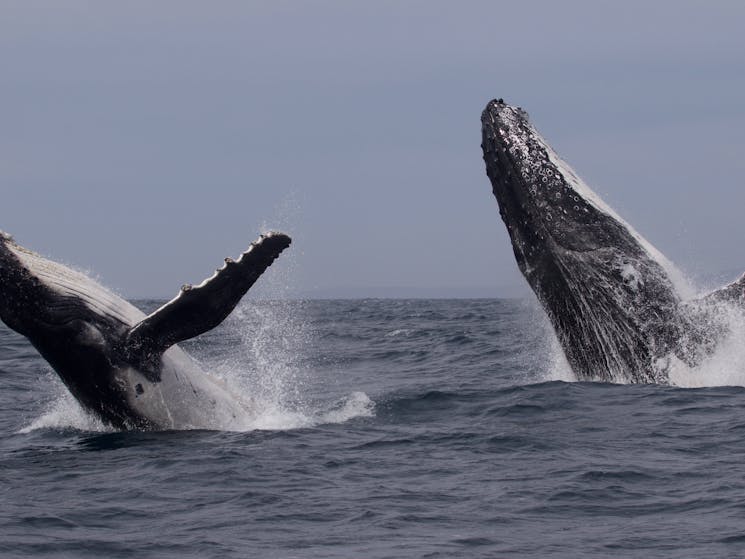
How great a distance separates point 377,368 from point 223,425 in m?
8.46

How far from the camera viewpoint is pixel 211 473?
10000 mm

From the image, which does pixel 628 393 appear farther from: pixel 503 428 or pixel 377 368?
pixel 377 368

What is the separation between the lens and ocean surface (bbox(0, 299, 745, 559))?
316 inches

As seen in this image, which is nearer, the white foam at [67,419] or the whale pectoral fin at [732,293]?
the whale pectoral fin at [732,293]

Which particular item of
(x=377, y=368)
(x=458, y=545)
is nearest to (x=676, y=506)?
(x=458, y=545)

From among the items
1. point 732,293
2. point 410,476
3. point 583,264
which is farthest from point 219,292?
point 732,293

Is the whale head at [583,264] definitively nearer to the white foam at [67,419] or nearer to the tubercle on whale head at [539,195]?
the tubercle on whale head at [539,195]

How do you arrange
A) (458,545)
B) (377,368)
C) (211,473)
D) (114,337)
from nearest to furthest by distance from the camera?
(458,545), (211,473), (114,337), (377,368)

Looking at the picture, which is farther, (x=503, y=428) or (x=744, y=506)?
(x=503, y=428)

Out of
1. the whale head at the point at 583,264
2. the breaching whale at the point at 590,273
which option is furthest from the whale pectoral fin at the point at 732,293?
the whale head at the point at 583,264

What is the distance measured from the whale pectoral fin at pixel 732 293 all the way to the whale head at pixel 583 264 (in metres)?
0.45

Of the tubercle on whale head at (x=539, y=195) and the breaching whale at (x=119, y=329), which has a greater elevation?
the tubercle on whale head at (x=539, y=195)

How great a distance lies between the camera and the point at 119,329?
466 inches

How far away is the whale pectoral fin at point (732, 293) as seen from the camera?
12.0 m
